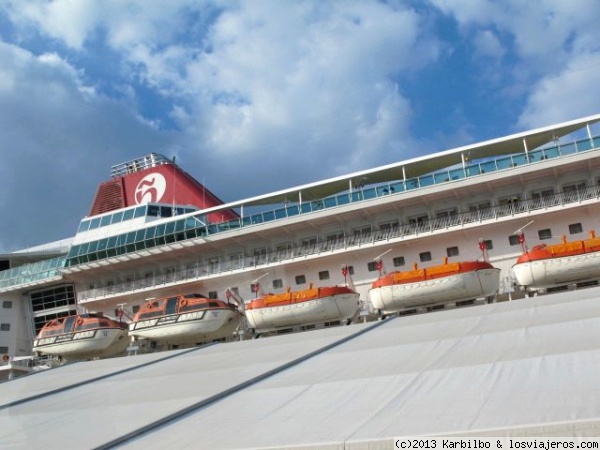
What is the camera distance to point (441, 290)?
19.8 m

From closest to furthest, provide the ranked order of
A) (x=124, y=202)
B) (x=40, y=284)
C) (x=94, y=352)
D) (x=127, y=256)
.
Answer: (x=94, y=352)
(x=127, y=256)
(x=40, y=284)
(x=124, y=202)

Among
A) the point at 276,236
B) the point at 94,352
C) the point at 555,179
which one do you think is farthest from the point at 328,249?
the point at 94,352

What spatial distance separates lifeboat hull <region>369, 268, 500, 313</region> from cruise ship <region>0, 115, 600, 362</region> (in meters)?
0.30

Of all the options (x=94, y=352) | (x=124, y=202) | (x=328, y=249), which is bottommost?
(x=94, y=352)

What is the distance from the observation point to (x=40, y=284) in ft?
104

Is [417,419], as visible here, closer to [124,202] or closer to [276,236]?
[276,236]

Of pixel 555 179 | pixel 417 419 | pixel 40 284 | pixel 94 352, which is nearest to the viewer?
pixel 417 419

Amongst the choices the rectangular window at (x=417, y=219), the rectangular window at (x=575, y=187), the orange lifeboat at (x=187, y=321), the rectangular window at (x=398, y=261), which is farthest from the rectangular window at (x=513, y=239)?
the orange lifeboat at (x=187, y=321)

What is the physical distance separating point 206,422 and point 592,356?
446 centimetres

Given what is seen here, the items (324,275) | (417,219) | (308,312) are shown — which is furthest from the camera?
(324,275)

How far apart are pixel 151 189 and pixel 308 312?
665 inches

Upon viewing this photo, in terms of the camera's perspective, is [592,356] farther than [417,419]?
Yes

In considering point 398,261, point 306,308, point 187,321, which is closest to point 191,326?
point 187,321

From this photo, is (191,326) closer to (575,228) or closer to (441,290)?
(441,290)
